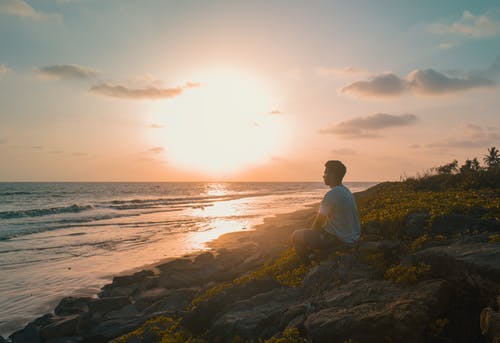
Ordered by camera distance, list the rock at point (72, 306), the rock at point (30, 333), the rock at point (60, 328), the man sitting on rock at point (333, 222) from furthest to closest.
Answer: the rock at point (72, 306) < the rock at point (60, 328) < the rock at point (30, 333) < the man sitting on rock at point (333, 222)

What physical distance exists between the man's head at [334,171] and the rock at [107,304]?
7.76 meters

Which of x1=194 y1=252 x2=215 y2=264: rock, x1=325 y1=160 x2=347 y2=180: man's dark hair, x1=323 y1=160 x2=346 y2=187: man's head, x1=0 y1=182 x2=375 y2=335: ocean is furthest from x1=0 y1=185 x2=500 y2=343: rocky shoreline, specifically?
x1=194 y1=252 x2=215 y2=264: rock

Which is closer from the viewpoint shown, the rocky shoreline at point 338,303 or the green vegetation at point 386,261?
the rocky shoreline at point 338,303

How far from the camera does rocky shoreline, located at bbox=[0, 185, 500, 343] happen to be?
5070mm

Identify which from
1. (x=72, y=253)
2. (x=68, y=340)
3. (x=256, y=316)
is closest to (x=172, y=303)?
(x=68, y=340)

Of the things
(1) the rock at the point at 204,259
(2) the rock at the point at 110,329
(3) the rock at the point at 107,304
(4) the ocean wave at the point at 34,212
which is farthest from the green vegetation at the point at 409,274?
(4) the ocean wave at the point at 34,212

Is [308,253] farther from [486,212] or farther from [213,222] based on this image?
[213,222]

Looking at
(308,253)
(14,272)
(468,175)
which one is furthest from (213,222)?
(308,253)

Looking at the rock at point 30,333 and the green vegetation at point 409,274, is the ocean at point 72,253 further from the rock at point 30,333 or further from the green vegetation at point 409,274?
the green vegetation at point 409,274

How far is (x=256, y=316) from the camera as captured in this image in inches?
267

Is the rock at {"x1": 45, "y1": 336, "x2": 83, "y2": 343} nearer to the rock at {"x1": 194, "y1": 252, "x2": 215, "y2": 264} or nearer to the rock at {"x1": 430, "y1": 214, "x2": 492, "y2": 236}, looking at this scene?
the rock at {"x1": 194, "y1": 252, "x2": 215, "y2": 264}

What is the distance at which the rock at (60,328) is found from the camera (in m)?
9.06

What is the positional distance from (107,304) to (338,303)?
8.15 metres

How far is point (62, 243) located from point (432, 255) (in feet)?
74.0
